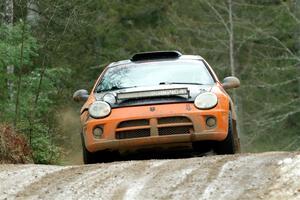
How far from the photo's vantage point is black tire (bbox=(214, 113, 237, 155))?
10883mm

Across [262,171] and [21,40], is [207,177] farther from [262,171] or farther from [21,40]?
[21,40]

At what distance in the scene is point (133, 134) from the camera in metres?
10.6

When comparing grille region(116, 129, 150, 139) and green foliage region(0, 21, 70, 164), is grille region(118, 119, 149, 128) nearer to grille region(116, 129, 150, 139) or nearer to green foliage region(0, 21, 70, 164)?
grille region(116, 129, 150, 139)

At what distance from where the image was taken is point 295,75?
33188 millimetres

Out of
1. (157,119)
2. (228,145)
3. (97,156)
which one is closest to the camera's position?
(157,119)

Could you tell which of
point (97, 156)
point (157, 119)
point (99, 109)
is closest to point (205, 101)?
point (157, 119)

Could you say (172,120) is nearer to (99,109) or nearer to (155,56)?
(99,109)

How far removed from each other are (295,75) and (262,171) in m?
25.6

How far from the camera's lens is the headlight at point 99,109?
1063 centimetres

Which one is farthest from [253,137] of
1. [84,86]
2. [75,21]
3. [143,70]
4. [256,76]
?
[143,70]

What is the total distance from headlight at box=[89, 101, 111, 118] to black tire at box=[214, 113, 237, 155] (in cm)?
152

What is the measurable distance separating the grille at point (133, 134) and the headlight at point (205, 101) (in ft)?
2.36

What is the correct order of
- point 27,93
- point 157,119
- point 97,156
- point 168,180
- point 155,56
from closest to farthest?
1. point 168,180
2. point 157,119
3. point 97,156
4. point 155,56
5. point 27,93

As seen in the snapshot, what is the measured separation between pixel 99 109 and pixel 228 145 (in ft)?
5.69
